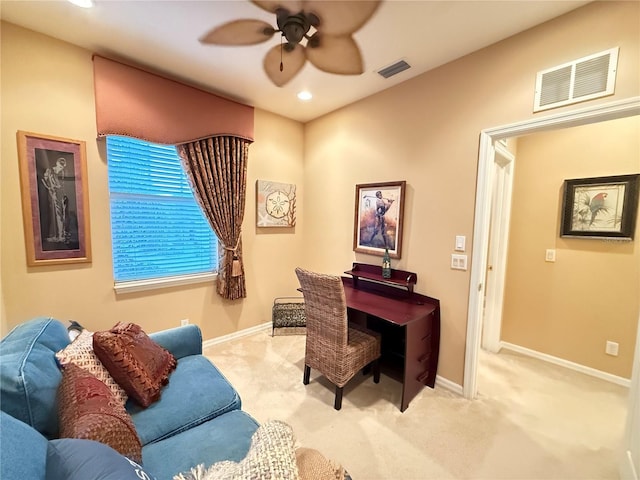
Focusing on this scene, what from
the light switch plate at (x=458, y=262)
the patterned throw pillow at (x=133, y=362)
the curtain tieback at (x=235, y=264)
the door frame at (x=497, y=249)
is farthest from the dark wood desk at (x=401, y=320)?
the patterned throw pillow at (x=133, y=362)

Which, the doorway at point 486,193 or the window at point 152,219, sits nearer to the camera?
the doorway at point 486,193

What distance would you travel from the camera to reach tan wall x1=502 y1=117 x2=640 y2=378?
2.30 metres

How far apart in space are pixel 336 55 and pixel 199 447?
2630 mm

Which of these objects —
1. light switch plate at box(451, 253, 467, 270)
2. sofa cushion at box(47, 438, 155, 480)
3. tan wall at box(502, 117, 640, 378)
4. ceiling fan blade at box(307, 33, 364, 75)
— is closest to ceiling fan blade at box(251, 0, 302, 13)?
ceiling fan blade at box(307, 33, 364, 75)

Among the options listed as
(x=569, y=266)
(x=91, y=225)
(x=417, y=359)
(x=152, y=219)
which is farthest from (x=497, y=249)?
(x=91, y=225)

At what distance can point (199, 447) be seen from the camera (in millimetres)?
1136

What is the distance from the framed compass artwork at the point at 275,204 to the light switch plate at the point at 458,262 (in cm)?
205

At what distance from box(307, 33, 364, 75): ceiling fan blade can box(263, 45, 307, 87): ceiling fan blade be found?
0.08 meters

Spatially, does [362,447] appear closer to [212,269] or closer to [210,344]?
[210,344]

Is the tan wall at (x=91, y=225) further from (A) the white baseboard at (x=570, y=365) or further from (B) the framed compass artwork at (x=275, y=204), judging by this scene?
(A) the white baseboard at (x=570, y=365)

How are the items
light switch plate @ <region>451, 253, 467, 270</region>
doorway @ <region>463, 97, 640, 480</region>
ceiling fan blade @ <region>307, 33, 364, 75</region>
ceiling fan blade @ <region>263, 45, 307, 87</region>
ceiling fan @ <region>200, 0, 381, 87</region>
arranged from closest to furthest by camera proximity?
1. doorway @ <region>463, 97, 640, 480</region>
2. ceiling fan @ <region>200, 0, 381, 87</region>
3. ceiling fan blade @ <region>307, 33, 364, 75</region>
4. ceiling fan blade @ <region>263, 45, 307, 87</region>
5. light switch plate @ <region>451, 253, 467, 270</region>

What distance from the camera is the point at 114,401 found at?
108 centimetres

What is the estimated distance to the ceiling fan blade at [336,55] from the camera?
195 centimetres

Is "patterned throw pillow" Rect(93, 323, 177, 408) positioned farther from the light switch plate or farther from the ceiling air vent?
the ceiling air vent
